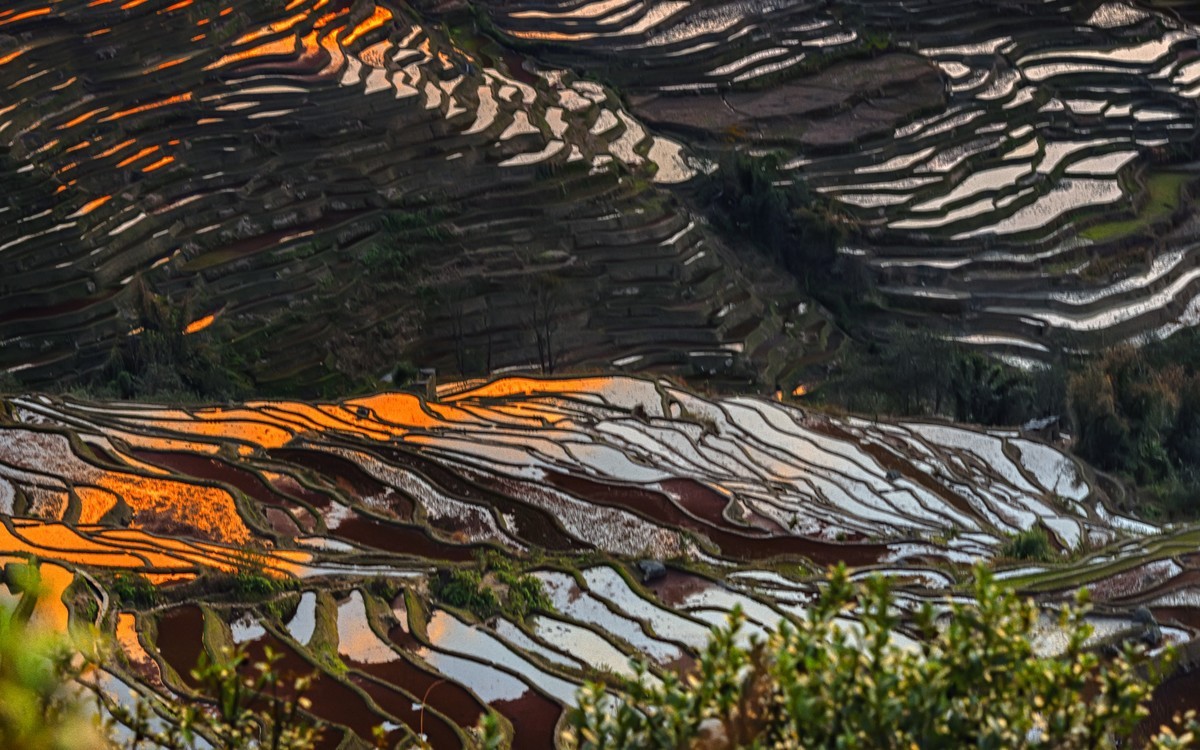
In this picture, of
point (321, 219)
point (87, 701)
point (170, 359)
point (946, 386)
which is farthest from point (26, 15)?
point (87, 701)

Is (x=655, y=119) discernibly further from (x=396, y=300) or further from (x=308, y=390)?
(x=308, y=390)

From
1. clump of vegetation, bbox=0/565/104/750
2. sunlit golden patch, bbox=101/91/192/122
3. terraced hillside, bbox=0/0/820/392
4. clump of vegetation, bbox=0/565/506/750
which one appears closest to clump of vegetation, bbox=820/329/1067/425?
terraced hillside, bbox=0/0/820/392

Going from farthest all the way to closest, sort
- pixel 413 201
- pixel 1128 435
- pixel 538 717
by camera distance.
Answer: pixel 413 201 < pixel 1128 435 < pixel 538 717

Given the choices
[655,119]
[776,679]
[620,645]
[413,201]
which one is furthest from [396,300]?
[776,679]

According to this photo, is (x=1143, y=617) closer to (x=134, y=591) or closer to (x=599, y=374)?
(x=134, y=591)

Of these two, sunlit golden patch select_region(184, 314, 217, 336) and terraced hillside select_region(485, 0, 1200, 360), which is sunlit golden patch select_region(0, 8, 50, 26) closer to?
sunlit golden patch select_region(184, 314, 217, 336)

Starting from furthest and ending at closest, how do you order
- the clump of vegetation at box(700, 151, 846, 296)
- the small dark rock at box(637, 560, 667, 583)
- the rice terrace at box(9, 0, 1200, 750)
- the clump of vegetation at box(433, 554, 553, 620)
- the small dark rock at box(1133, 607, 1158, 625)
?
1. the clump of vegetation at box(700, 151, 846, 296)
2. the small dark rock at box(637, 560, 667, 583)
3. the clump of vegetation at box(433, 554, 553, 620)
4. the small dark rock at box(1133, 607, 1158, 625)
5. the rice terrace at box(9, 0, 1200, 750)
